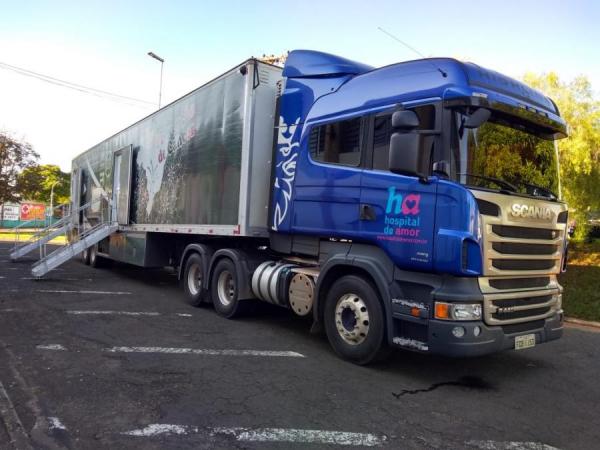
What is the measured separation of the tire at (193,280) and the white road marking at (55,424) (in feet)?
15.5

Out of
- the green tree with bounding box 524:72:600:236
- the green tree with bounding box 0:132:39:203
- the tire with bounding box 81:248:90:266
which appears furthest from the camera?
the green tree with bounding box 0:132:39:203

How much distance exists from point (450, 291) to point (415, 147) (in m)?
1.38

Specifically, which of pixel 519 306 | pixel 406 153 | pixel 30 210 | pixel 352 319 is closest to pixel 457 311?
pixel 519 306

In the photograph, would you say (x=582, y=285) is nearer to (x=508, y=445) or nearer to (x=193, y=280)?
(x=193, y=280)

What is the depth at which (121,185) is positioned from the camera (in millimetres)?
12055


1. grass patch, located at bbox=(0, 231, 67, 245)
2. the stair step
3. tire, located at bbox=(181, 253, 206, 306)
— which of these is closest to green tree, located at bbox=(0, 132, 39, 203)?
grass patch, located at bbox=(0, 231, 67, 245)

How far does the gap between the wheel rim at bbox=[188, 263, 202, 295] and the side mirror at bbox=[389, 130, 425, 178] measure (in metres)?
5.03

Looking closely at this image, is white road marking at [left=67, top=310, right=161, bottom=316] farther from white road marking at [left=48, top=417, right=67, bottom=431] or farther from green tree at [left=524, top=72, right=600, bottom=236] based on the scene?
green tree at [left=524, top=72, right=600, bottom=236]

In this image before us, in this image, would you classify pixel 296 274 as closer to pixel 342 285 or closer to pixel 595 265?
pixel 342 285

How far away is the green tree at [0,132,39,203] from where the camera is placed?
3916 centimetres

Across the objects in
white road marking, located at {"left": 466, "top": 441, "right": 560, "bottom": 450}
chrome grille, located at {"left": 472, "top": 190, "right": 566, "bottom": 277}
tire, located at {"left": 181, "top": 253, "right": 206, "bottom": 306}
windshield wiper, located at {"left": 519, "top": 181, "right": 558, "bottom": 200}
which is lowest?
white road marking, located at {"left": 466, "top": 441, "right": 560, "bottom": 450}

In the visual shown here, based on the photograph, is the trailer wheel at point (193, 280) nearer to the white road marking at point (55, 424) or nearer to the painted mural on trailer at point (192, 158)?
the painted mural on trailer at point (192, 158)

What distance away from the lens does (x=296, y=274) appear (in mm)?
6285

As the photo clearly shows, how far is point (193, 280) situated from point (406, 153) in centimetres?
545
